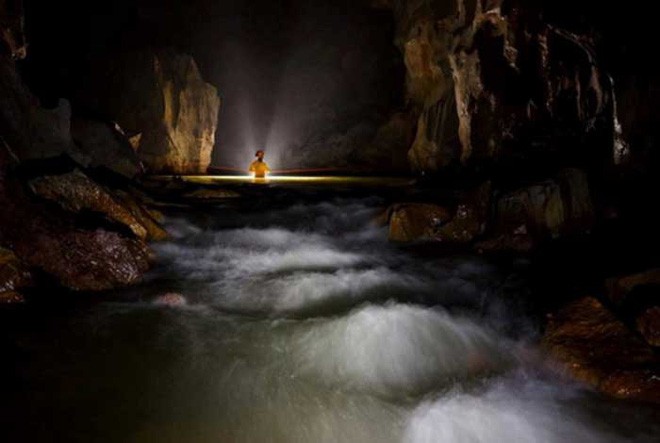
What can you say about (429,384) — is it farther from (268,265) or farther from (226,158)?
(226,158)

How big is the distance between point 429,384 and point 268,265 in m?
3.58

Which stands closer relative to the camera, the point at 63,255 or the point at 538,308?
the point at 538,308

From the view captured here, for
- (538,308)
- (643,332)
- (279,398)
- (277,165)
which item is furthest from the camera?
(277,165)

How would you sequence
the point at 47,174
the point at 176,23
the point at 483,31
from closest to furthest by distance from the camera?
the point at 47,174 → the point at 483,31 → the point at 176,23

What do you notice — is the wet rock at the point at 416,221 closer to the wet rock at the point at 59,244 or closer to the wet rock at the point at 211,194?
the wet rock at the point at 211,194

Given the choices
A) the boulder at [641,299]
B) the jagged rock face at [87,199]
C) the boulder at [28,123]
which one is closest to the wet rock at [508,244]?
the boulder at [641,299]

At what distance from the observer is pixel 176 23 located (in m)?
28.2

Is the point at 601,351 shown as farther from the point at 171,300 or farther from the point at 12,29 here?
the point at 12,29

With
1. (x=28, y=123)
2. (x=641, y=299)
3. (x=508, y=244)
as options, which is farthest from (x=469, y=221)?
(x=28, y=123)

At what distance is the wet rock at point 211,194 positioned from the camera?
10.2 m

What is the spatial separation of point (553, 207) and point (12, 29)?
409 inches

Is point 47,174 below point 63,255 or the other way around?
the other way around

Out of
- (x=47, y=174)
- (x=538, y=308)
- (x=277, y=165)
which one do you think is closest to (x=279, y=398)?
(x=538, y=308)

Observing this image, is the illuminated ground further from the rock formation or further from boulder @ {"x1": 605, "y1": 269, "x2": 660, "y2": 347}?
boulder @ {"x1": 605, "y1": 269, "x2": 660, "y2": 347}
